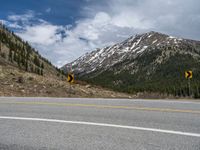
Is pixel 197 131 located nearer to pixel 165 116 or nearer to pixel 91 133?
pixel 165 116

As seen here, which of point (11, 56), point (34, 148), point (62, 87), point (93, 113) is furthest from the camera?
point (11, 56)

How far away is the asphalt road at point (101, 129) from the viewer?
4.82 meters

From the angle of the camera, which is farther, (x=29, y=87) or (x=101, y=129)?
(x=29, y=87)

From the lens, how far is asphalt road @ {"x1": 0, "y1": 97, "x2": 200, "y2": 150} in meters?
4.82

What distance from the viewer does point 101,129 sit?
240 inches

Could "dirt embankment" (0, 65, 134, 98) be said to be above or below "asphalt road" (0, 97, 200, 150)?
above

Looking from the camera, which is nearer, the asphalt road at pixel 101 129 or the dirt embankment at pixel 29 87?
the asphalt road at pixel 101 129

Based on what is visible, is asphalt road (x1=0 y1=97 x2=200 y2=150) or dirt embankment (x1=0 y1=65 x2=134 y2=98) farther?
dirt embankment (x1=0 y1=65 x2=134 y2=98)

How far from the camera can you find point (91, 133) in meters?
5.72

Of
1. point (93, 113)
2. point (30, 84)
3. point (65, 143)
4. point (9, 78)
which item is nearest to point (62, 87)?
point (30, 84)

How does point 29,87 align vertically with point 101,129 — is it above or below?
above

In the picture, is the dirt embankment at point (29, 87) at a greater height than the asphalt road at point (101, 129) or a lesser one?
greater

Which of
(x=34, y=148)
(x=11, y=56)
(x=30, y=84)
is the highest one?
(x=11, y=56)

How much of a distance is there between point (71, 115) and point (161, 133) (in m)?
3.30
